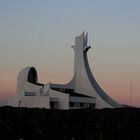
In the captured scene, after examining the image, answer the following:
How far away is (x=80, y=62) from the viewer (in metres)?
75.6

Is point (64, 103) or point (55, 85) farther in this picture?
point (55, 85)
